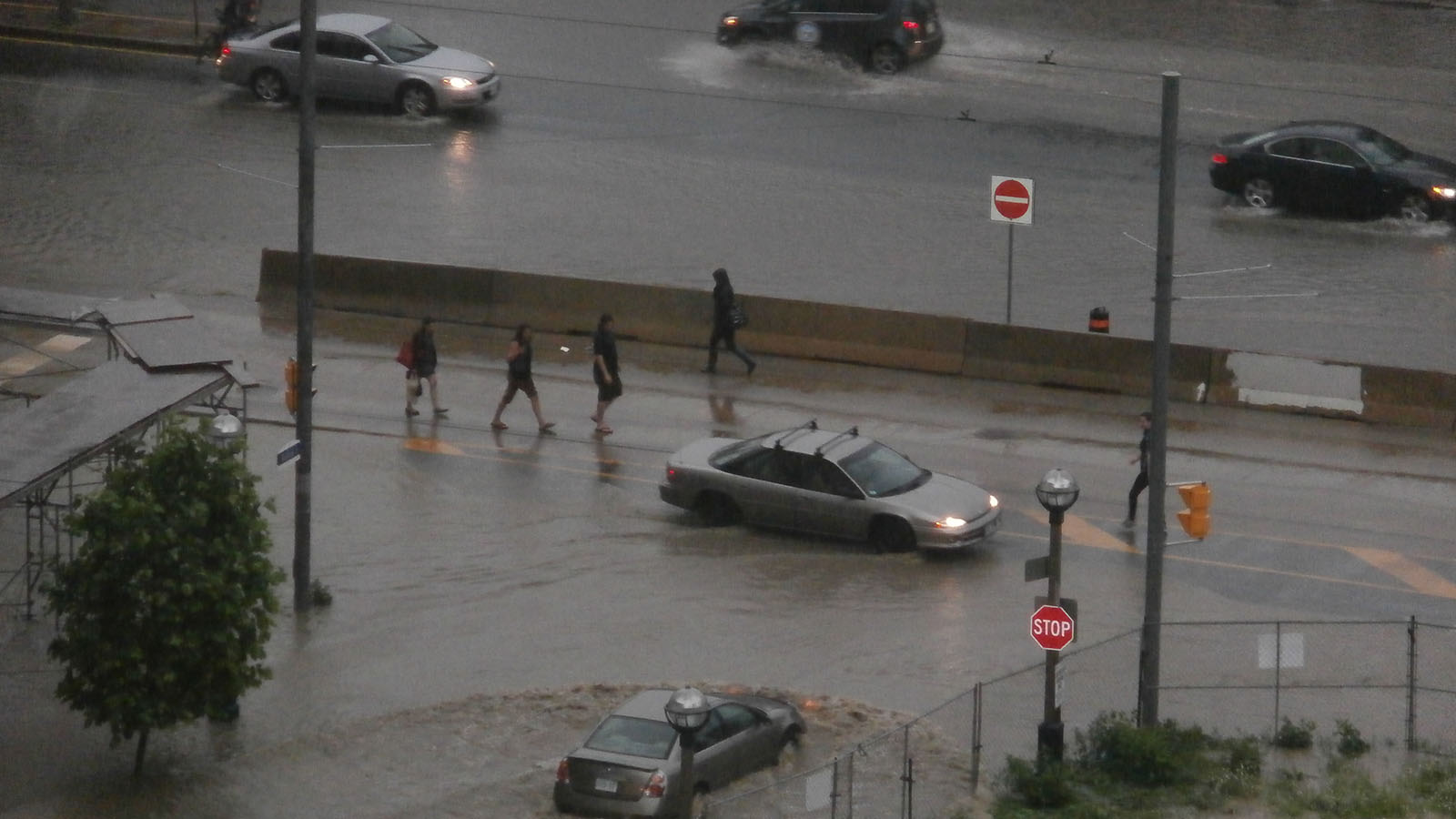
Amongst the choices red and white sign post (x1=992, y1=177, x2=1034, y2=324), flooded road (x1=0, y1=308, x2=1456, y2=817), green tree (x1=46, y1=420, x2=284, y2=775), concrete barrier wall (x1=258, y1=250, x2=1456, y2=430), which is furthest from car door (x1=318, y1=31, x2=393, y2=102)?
green tree (x1=46, y1=420, x2=284, y2=775)

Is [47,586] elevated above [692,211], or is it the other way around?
[692,211]

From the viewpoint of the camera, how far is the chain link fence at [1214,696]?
1579 cm

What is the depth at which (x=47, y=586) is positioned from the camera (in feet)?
53.2

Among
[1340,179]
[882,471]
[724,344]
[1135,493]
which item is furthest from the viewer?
[1340,179]

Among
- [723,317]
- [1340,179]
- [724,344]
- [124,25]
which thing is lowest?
[724,344]

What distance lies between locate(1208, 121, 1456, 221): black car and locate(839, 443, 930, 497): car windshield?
40.1 ft

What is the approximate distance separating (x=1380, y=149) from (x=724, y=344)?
11419 millimetres

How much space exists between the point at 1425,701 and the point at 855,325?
37.9 feet

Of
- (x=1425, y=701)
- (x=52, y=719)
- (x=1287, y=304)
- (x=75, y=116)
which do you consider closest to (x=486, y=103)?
(x=75, y=116)

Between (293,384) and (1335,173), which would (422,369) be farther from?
(1335,173)

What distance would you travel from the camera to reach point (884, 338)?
27.0m

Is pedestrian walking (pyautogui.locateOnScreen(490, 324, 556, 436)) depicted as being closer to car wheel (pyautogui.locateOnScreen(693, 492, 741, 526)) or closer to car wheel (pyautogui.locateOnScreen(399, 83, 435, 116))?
car wheel (pyautogui.locateOnScreen(693, 492, 741, 526))

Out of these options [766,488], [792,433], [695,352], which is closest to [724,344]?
[695,352]

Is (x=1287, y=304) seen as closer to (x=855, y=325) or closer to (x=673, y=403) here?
(x=855, y=325)
